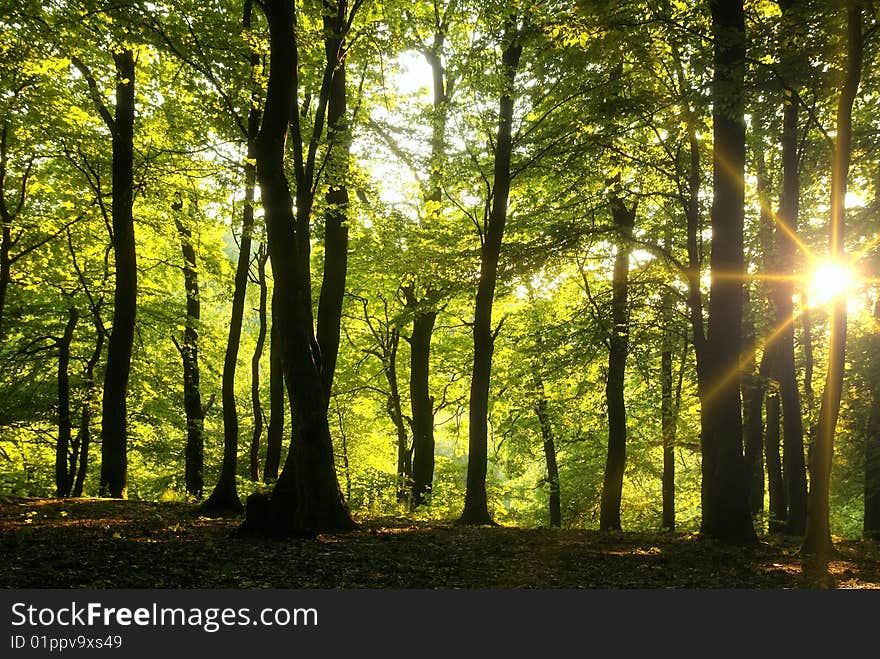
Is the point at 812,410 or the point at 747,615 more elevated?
the point at 812,410

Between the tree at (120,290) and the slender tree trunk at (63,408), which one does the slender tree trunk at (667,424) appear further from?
the slender tree trunk at (63,408)

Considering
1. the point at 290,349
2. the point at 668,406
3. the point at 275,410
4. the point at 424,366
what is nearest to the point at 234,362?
the point at 275,410

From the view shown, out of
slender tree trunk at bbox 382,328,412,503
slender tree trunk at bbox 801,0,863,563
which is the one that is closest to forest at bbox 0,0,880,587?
slender tree trunk at bbox 801,0,863,563

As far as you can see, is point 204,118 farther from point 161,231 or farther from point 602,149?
point 602,149

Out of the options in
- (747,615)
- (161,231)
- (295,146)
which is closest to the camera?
(747,615)

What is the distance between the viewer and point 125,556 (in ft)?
22.1

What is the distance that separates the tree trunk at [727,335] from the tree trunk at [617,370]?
13.9ft

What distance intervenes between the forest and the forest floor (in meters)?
0.76

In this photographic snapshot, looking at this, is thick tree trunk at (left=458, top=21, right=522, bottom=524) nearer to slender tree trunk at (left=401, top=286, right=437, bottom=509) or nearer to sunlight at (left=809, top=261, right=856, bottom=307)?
slender tree trunk at (left=401, top=286, right=437, bottom=509)

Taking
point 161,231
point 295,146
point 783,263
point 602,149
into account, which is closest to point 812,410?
point 783,263

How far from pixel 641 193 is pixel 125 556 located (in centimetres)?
1346

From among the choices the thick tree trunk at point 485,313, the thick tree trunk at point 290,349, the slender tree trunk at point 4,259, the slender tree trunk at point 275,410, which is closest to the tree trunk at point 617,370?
the thick tree trunk at point 485,313

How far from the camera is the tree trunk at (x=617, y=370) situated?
50.6 ft

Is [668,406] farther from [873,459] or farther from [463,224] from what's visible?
[463,224]
